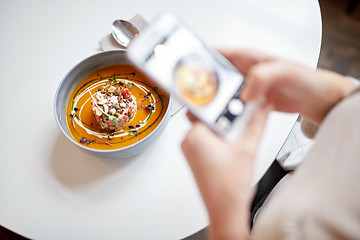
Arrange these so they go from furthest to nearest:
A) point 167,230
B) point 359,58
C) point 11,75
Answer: point 359,58 → point 11,75 → point 167,230

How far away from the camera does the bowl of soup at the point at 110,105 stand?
76cm

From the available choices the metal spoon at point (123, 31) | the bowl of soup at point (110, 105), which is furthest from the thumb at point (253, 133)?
the metal spoon at point (123, 31)

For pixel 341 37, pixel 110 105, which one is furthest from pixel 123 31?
pixel 341 37

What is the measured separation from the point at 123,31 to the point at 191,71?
1.21ft

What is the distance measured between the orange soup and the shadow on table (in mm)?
43

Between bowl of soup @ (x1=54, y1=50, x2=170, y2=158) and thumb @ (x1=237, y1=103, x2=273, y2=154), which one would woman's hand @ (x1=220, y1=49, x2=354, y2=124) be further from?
bowl of soup @ (x1=54, y1=50, x2=170, y2=158)

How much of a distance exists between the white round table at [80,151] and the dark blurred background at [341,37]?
86cm

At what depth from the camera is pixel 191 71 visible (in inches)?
23.0

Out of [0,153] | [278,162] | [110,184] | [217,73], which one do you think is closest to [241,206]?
[217,73]

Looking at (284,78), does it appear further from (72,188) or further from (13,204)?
(13,204)

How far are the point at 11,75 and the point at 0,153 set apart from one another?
0.72ft

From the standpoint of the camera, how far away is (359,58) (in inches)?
66.5

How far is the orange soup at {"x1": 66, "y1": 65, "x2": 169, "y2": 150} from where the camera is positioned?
77cm

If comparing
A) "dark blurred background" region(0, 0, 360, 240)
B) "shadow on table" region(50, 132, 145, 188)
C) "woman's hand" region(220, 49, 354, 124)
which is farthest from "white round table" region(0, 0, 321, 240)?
"dark blurred background" region(0, 0, 360, 240)
